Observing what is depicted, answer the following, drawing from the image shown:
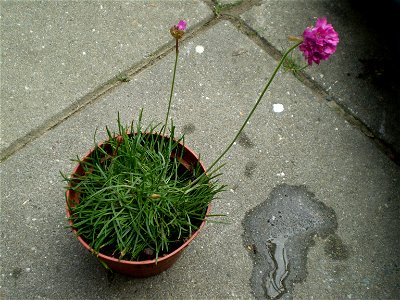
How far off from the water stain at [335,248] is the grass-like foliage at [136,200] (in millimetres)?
Answer: 654

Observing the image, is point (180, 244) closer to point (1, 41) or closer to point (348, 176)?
point (348, 176)

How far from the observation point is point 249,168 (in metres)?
2.35

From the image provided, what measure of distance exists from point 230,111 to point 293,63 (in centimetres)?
44

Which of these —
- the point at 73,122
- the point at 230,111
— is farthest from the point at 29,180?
the point at 230,111

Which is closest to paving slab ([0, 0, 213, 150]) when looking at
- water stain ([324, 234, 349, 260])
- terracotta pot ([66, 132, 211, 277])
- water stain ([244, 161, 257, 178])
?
terracotta pot ([66, 132, 211, 277])

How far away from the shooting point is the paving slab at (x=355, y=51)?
2580 millimetres

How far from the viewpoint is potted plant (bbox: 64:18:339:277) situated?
174 centimetres

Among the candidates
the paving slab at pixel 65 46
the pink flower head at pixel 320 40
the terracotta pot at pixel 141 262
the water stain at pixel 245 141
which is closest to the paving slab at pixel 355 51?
the paving slab at pixel 65 46

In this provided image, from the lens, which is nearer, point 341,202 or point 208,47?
point 341,202

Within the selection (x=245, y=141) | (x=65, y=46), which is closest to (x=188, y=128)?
(x=245, y=141)

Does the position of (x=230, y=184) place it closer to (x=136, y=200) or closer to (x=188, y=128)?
(x=188, y=128)

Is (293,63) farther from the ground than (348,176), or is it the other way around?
(293,63)

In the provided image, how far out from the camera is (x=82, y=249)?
2.08 metres

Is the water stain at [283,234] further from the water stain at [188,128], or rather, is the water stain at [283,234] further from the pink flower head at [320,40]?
the pink flower head at [320,40]
